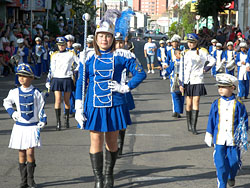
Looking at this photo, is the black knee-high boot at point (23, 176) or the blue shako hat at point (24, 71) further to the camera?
the blue shako hat at point (24, 71)

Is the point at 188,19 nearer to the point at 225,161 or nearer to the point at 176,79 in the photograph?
the point at 176,79

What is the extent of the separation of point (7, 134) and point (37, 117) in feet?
12.6

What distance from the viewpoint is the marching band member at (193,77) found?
10.8m

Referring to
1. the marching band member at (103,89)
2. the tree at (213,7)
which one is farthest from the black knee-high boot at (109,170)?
the tree at (213,7)

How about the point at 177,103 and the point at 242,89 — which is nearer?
the point at 177,103

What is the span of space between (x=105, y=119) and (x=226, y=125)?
4.78ft

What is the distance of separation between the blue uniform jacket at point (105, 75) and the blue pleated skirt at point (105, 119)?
63 mm

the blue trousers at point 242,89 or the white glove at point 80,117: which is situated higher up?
the white glove at point 80,117

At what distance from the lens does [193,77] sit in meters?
10.9

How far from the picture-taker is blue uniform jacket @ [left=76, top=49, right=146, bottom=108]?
638cm

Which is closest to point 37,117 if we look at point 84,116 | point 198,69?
point 84,116

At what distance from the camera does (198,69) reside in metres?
11.0

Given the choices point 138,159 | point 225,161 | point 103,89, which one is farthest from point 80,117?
point 138,159

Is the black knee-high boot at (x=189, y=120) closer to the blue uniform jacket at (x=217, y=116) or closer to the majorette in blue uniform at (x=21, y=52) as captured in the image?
the blue uniform jacket at (x=217, y=116)
